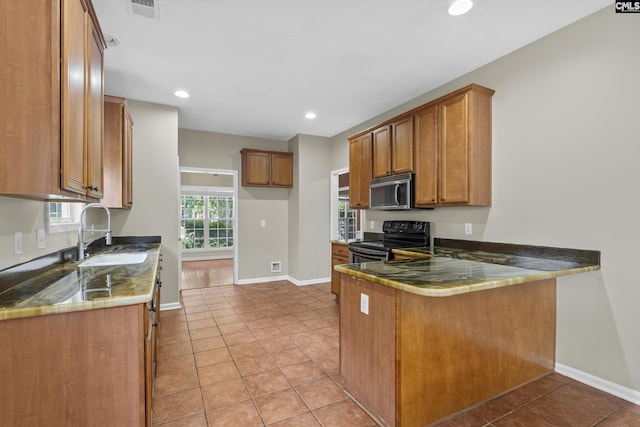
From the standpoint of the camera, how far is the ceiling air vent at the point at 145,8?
212cm

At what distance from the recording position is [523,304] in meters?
2.27

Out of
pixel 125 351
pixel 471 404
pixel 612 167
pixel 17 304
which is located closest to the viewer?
pixel 17 304

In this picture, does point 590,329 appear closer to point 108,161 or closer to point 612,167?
point 612,167

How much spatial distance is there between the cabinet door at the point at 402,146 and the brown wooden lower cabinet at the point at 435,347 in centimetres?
173

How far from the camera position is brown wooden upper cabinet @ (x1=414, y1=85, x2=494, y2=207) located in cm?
282

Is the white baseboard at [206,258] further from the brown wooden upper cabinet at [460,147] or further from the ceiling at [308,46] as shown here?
the brown wooden upper cabinet at [460,147]

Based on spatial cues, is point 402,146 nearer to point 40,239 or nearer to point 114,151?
point 114,151

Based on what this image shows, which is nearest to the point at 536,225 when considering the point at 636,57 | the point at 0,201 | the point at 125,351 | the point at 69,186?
the point at 636,57

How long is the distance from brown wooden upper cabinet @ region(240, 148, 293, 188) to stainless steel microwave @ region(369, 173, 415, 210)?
6.80ft

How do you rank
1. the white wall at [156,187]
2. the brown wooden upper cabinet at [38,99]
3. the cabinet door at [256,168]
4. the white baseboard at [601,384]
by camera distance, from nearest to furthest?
the brown wooden upper cabinet at [38,99], the white baseboard at [601,384], the white wall at [156,187], the cabinet door at [256,168]

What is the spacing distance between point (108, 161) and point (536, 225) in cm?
394

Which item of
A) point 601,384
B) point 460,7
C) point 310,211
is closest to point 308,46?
point 460,7

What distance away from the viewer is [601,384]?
221 cm

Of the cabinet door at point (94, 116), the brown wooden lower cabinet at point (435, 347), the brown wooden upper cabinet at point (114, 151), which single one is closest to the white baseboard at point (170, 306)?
the brown wooden upper cabinet at point (114, 151)
